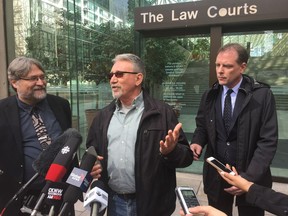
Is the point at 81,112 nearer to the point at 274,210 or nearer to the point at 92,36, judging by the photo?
the point at 92,36

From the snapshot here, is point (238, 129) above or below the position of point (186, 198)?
above

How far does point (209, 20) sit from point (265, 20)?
2.72 feet

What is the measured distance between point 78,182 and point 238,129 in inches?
59.7

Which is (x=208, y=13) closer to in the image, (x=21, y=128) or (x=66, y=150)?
(x=21, y=128)

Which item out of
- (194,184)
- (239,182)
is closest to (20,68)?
(239,182)

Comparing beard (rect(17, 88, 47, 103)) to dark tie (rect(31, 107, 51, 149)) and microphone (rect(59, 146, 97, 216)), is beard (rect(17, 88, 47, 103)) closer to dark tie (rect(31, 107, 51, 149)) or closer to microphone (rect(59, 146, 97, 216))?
dark tie (rect(31, 107, 51, 149))

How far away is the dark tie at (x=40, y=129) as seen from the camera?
94.3 inches

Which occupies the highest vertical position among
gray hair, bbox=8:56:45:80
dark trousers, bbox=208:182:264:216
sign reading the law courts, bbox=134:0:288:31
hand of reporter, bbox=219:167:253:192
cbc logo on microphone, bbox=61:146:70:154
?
sign reading the law courts, bbox=134:0:288:31

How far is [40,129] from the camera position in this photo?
244cm

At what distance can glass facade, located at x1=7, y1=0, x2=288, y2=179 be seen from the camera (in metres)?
5.09

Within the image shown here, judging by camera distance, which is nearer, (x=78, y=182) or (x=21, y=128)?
(x=78, y=182)

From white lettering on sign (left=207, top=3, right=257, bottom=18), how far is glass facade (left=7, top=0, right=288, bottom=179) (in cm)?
58

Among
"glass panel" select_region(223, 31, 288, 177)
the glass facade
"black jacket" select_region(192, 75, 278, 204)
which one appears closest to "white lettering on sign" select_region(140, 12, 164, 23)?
the glass facade

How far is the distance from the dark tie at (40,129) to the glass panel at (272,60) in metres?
3.70
